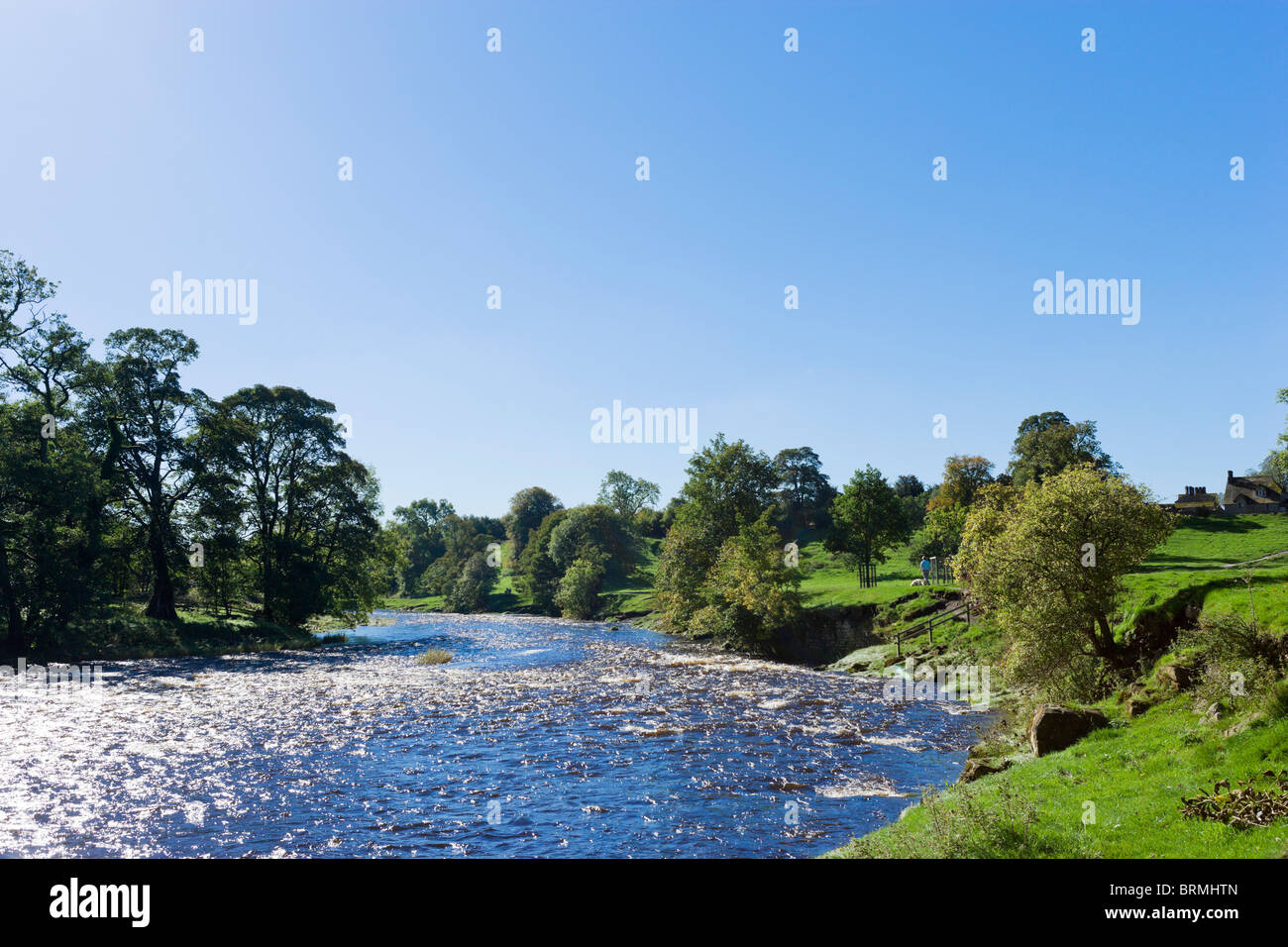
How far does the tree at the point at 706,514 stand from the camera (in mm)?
68250

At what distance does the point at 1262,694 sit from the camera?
14.9 metres

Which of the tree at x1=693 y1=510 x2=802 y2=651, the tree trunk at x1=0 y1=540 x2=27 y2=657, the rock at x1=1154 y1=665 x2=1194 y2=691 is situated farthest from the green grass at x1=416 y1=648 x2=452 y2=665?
the rock at x1=1154 y1=665 x2=1194 y2=691

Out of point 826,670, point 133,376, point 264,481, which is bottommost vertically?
point 826,670

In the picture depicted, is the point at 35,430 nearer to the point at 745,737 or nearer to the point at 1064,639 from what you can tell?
the point at 745,737

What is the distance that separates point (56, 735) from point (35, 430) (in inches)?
1299

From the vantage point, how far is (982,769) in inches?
708

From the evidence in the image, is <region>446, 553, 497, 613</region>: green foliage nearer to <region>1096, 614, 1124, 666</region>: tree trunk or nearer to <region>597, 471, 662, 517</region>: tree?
<region>597, 471, 662, 517</region>: tree

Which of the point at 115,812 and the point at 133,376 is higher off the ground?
the point at 133,376

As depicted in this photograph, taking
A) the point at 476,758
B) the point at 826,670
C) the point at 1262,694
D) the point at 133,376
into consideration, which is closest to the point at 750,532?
the point at 826,670

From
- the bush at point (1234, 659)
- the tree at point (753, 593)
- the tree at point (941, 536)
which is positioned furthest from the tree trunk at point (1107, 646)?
the tree at point (941, 536)

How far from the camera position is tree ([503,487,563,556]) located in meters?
166

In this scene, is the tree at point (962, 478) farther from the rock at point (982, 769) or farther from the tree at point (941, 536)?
the rock at point (982, 769)

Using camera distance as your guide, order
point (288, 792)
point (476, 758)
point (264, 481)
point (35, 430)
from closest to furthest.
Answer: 1. point (288, 792)
2. point (476, 758)
3. point (35, 430)
4. point (264, 481)

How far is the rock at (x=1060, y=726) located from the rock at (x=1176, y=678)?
75.1 inches
